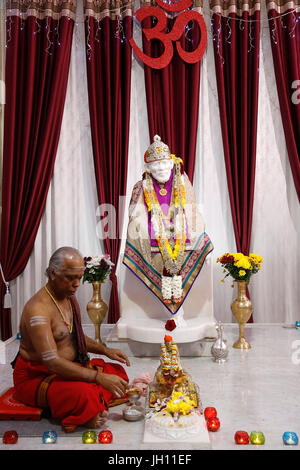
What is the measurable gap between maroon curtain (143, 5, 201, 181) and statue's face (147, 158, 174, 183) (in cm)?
106

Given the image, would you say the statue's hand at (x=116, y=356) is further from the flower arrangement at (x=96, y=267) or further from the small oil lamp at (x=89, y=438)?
the flower arrangement at (x=96, y=267)

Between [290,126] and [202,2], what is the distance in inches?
79.7

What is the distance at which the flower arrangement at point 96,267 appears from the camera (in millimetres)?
4965

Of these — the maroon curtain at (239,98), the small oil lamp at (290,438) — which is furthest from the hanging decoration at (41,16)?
the small oil lamp at (290,438)

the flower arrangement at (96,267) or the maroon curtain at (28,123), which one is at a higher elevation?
the maroon curtain at (28,123)

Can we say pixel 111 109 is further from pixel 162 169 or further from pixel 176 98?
pixel 162 169

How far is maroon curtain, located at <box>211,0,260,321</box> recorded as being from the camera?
19.1ft

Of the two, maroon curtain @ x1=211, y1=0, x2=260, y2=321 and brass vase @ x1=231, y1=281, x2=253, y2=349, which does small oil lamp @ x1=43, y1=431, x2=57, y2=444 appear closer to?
brass vase @ x1=231, y1=281, x2=253, y2=349

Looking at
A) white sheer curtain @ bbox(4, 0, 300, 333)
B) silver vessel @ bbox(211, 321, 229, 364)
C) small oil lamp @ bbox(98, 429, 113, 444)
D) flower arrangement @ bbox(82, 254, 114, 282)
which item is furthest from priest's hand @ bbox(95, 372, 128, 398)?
white sheer curtain @ bbox(4, 0, 300, 333)

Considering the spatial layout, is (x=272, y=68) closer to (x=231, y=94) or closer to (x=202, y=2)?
(x=231, y=94)

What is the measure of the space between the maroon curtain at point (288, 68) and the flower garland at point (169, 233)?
1846mm

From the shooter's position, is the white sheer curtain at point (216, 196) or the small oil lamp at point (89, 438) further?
the white sheer curtain at point (216, 196)

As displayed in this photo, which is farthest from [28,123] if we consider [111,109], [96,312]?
[96,312]

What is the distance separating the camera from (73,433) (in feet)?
8.94
